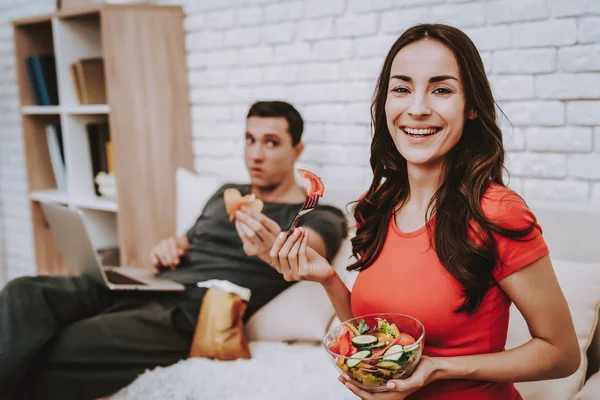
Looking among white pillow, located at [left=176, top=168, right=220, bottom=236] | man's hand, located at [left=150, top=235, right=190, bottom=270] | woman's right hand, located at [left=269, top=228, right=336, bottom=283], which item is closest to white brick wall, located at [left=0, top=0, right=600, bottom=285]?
white pillow, located at [left=176, top=168, right=220, bottom=236]

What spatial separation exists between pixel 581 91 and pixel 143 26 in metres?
1.84

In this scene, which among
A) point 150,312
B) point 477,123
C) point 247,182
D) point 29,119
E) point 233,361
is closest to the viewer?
point 477,123

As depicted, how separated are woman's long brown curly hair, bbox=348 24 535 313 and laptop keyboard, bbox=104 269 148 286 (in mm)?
977

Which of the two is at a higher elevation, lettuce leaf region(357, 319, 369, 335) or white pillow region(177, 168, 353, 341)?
lettuce leaf region(357, 319, 369, 335)

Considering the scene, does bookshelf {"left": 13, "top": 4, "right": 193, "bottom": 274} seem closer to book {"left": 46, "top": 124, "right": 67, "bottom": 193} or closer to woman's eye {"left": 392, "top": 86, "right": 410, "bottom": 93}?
book {"left": 46, "top": 124, "right": 67, "bottom": 193}

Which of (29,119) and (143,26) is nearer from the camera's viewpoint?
(143,26)

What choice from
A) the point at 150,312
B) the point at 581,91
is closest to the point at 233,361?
the point at 150,312

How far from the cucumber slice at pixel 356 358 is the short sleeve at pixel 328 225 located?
906 millimetres

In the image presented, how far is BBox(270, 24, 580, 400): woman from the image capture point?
1.04 m

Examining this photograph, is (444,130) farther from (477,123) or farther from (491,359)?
(491,359)

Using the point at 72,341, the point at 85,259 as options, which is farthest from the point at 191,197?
the point at 72,341

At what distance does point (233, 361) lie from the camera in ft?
5.58

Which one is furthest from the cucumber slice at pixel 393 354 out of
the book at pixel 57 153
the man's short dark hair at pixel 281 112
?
the book at pixel 57 153

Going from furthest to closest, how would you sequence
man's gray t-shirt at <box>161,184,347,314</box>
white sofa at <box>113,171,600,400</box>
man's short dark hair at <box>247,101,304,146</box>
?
man's short dark hair at <box>247,101,304,146</box> < man's gray t-shirt at <box>161,184,347,314</box> < white sofa at <box>113,171,600,400</box>
